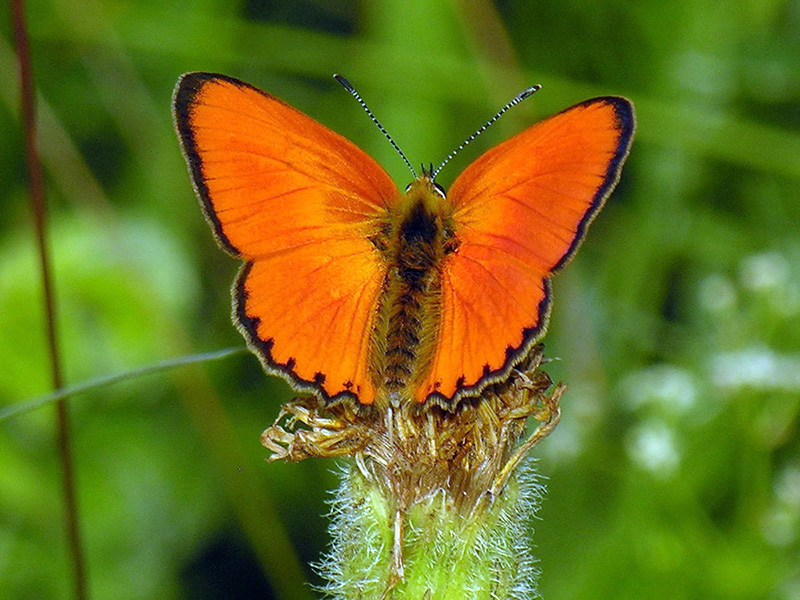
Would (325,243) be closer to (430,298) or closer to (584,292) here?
(430,298)

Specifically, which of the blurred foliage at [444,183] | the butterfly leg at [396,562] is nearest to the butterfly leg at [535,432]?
the butterfly leg at [396,562]

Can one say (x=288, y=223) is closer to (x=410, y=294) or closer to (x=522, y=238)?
(x=410, y=294)

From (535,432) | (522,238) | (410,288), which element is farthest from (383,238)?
(535,432)

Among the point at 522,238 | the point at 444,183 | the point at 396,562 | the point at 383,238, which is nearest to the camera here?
the point at 396,562

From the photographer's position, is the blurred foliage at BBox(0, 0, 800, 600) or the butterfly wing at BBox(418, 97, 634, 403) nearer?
the butterfly wing at BBox(418, 97, 634, 403)

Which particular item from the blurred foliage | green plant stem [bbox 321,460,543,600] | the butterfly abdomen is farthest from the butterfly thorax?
the blurred foliage

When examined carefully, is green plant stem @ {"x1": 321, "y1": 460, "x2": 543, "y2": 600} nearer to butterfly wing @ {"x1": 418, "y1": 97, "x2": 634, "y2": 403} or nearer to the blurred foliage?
butterfly wing @ {"x1": 418, "y1": 97, "x2": 634, "y2": 403}
